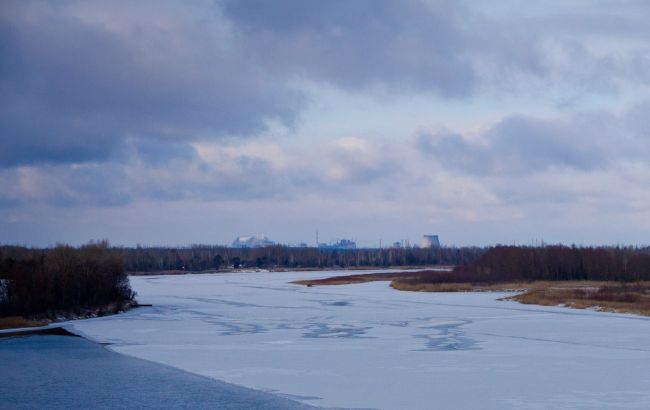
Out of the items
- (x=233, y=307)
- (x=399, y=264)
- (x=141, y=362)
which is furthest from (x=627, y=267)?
(x=399, y=264)

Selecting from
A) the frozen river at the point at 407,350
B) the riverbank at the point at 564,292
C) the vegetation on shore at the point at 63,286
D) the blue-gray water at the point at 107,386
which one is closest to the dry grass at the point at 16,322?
the vegetation on shore at the point at 63,286

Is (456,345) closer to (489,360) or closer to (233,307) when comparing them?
(489,360)

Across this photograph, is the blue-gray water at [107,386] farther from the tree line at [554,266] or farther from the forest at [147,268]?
the tree line at [554,266]

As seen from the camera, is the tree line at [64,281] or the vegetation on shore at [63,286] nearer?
the vegetation on shore at [63,286]

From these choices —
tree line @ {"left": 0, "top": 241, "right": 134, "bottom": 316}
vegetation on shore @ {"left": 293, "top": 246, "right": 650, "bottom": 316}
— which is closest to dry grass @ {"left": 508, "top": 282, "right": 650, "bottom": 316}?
vegetation on shore @ {"left": 293, "top": 246, "right": 650, "bottom": 316}

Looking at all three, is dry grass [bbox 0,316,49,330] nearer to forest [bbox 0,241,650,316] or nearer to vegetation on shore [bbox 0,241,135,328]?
vegetation on shore [bbox 0,241,135,328]

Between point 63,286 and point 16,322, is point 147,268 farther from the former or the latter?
point 16,322
